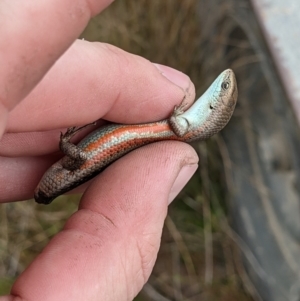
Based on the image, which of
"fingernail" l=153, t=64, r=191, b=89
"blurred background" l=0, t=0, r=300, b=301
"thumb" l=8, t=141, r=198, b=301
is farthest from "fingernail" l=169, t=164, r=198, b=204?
"blurred background" l=0, t=0, r=300, b=301

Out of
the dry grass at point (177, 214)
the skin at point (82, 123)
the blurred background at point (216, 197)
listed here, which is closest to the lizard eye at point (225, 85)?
the skin at point (82, 123)

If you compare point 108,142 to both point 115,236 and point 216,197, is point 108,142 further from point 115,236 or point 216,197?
point 216,197

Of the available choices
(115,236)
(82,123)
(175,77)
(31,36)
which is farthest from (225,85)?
(31,36)

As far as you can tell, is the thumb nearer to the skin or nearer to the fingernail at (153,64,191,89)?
the skin

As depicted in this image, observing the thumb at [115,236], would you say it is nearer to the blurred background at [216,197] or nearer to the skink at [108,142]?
the skink at [108,142]

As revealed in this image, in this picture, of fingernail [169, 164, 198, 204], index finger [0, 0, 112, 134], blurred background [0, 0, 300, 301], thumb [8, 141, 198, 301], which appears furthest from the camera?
blurred background [0, 0, 300, 301]

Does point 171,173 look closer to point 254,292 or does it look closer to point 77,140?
point 77,140
